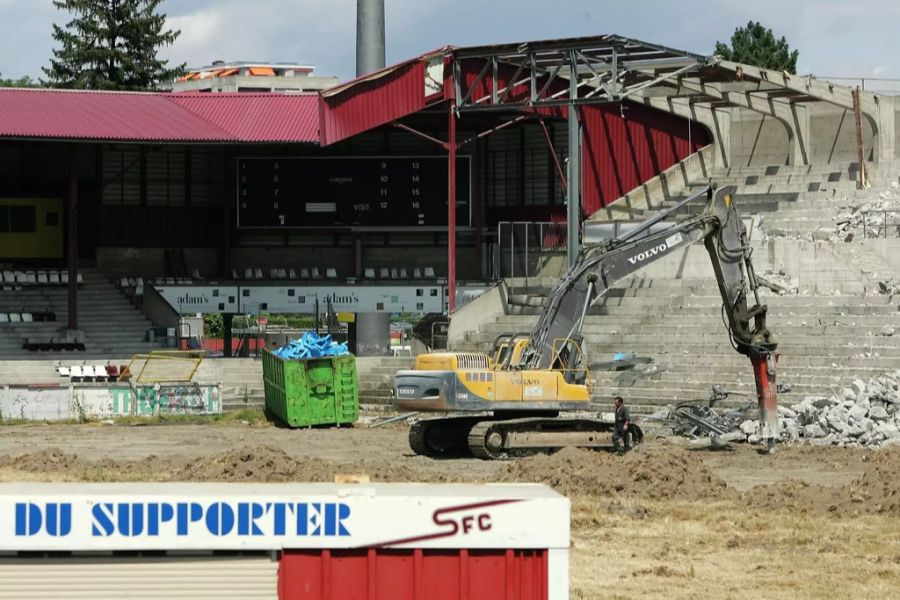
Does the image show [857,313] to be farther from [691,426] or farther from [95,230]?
[95,230]

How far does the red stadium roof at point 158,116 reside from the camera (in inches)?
1850

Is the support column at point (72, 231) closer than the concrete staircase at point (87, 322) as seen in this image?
No

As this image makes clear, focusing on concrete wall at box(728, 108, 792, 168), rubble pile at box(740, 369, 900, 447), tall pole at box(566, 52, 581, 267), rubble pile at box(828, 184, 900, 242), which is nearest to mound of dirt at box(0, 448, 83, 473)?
rubble pile at box(740, 369, 900, 447)

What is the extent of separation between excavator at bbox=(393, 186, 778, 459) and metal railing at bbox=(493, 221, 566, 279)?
1903 cm

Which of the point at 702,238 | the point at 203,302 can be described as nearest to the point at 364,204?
the point at 203,302

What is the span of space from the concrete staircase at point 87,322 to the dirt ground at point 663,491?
10222 mm

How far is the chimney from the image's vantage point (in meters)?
55.4

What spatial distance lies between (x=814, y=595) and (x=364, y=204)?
3713 centimetres

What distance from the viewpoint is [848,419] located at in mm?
32781

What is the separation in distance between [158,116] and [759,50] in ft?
152

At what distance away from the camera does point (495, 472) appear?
27.8 m

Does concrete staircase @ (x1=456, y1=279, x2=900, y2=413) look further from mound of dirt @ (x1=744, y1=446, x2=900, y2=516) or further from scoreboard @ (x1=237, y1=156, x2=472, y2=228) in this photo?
mound of dirt @ (x1=744, y1=446, x2=900, y2=516)

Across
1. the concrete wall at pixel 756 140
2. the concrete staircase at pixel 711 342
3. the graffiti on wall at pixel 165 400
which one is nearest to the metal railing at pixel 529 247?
the concrete staircase at pixel 711 342

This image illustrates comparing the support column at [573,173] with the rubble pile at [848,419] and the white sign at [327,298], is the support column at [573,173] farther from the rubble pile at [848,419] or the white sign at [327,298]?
the rubble pile at [848,419]
